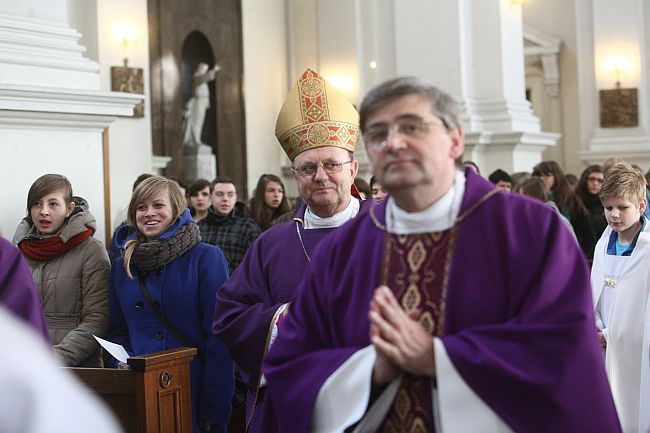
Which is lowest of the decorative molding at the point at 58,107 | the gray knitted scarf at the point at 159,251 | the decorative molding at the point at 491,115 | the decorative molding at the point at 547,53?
the gray knitted scarf at the point at 159,251

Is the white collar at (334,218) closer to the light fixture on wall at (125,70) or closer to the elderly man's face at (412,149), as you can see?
the elderly man's face at (412,149)

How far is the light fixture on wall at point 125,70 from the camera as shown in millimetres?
11844

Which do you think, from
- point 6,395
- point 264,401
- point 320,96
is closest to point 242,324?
point 264,401

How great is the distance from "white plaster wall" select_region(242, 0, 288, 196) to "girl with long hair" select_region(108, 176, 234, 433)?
10188 mm

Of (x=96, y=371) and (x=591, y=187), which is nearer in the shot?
(x=96, y=371)

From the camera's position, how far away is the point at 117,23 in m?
11.9

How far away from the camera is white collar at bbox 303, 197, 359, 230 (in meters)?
3.89

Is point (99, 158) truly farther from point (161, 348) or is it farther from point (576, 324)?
point (576, 324)

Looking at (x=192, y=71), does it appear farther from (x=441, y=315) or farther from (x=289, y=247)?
(x=441, y=315)

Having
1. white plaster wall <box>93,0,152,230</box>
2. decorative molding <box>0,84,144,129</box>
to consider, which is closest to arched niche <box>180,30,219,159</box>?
white plaster wall <box>93,0,152,230</box>

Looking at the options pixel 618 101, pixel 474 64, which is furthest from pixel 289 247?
pixel 618 101

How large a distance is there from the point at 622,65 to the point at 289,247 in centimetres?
1398

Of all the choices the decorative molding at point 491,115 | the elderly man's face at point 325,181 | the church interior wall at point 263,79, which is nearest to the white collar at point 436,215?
the elderly man's face at point 325,181

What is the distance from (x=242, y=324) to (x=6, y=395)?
2343mm
